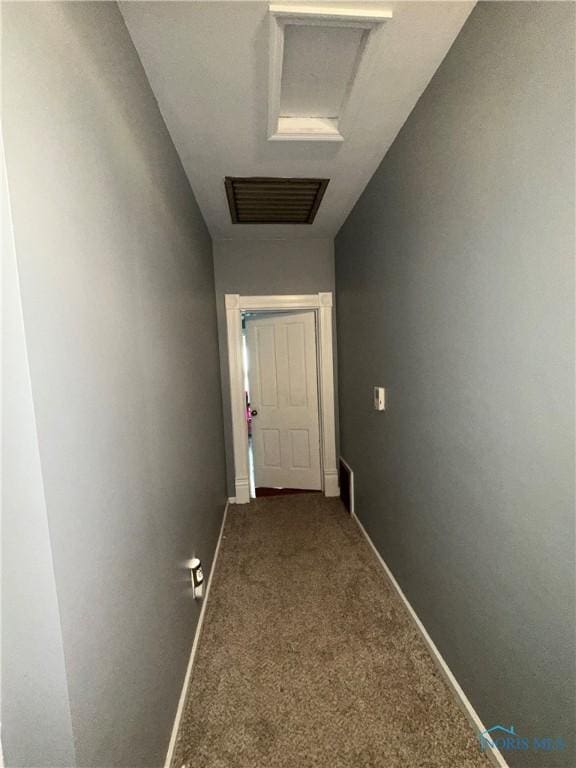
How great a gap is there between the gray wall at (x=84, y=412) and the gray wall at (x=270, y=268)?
1588 mm

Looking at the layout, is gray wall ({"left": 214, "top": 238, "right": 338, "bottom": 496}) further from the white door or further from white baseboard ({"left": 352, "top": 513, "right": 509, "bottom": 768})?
white baseboard ({"left": 352, "top": 513, "right": 509, "bottom": 768})

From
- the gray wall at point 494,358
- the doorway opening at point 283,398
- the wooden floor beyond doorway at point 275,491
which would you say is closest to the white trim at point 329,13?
the gray wall at point 494,358

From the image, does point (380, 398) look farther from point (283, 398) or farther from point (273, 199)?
point (273, 199)

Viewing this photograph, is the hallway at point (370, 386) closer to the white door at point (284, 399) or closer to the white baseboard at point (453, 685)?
the white baseboard at point (453, 685)

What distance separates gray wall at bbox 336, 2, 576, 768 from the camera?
0.75m

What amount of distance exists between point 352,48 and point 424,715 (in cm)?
253

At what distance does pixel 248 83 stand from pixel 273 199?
0.94m

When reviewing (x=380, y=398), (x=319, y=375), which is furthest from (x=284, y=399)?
(x=380, y=398)

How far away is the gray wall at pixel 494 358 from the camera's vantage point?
0.75 metres

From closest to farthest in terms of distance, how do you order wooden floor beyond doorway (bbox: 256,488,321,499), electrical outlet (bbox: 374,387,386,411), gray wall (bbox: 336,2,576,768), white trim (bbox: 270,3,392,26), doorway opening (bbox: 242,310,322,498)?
gray wall (bbox: 336,2,576,768) → white trim (bbox: 270,3,392,26) → electrical outlet (bbox: 374,387,386,411) → doorway opening (bbox: 242,310,322,498) → wooden floor beyond doorway (bbox: 256,488,321,499)

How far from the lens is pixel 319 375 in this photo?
2.93 meters

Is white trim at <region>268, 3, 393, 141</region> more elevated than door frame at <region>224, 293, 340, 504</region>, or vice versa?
white trim at <region>268, 3, 393, 141</region>

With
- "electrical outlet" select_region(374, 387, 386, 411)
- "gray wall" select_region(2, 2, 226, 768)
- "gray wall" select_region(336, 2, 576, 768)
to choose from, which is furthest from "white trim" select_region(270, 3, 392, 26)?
"electrical outlet" select_region(374, 387, 386, 411)
